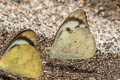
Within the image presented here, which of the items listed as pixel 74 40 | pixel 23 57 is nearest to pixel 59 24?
pixel 74 40

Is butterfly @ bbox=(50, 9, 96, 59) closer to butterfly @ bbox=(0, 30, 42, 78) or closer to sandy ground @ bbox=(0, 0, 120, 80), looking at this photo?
sandy ground @ bbox=(0, 0, 120, 80)

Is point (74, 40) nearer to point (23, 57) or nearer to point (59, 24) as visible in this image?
point (23, 57)

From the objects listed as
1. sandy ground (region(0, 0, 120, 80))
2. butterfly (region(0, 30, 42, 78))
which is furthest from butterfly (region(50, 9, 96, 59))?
butterfly (region(0, 30, 42, 78))

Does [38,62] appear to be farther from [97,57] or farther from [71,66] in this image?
[97,57]

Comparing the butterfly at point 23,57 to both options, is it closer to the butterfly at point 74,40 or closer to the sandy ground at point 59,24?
the sandy ground at point 59,24

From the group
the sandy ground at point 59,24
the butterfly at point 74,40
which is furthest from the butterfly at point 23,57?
the butterfly at point 74,40
